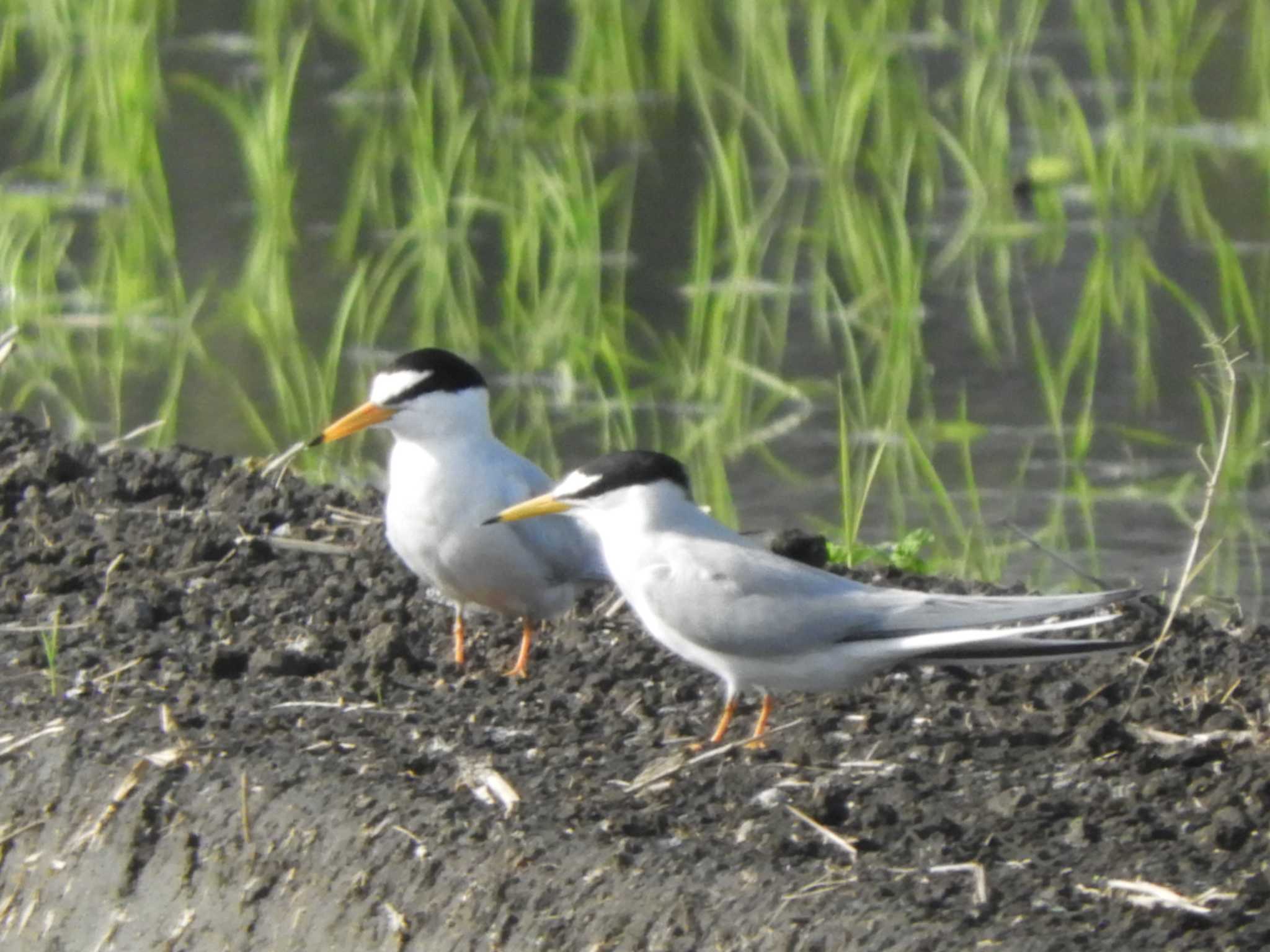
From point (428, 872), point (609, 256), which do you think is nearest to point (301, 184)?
point (609, 256)

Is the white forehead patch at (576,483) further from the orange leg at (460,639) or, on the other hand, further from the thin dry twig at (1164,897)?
the thin dry twig at (1164,897)

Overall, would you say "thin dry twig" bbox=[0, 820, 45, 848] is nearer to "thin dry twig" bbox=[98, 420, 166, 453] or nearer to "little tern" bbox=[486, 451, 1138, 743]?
"little tern" bbox=[486, 451, 1138, 743]

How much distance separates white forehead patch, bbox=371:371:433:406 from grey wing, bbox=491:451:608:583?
266 millimetres

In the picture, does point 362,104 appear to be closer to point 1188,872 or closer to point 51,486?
point 51,486

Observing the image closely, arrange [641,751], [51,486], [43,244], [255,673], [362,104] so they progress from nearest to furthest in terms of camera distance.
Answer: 1. [641,751]
2. [255,673]
3. [51,486]
4. [43,244]
5. [362,104]

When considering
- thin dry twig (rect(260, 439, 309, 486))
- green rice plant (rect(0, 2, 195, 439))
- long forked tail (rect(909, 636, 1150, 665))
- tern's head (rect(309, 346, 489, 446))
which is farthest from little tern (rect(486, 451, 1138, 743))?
green rice plant (rect(0, 2, 195, 439))

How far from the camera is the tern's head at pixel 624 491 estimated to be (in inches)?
186

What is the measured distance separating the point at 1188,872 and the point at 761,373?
3.25 metres

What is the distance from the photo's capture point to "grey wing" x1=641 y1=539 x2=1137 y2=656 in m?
4.36

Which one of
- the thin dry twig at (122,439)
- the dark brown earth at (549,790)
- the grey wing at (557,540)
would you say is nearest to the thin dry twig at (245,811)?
the dark brown earth at (549,790)

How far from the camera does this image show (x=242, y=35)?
11.4 metres

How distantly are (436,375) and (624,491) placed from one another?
73 cm

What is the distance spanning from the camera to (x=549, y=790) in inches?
165

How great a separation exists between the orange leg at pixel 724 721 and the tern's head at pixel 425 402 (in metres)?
1.03
